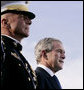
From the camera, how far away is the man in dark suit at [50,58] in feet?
15.5

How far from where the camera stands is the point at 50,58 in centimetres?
507

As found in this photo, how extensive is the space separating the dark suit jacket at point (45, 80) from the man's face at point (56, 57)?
215mm

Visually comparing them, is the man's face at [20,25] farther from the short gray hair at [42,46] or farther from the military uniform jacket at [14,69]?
the short gray hair at [42,46]

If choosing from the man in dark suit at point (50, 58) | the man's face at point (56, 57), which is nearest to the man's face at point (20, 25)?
the man in dark suit at point (50, 58)

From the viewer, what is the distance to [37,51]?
17.0 feet

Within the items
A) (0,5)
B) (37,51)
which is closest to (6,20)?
(0,5)

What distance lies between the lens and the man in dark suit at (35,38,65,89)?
474cm

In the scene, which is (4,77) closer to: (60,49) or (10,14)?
(10,14)

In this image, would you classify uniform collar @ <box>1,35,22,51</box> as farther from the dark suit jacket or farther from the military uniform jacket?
the dark suit jacket

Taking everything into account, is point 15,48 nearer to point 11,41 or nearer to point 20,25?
point 11,41

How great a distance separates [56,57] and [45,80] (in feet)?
2.19

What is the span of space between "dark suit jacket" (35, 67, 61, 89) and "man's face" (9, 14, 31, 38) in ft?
2.88

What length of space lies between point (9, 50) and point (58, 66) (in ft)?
4.91

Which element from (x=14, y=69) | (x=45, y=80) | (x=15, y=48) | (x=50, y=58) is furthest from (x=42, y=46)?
(x=14, y=69)
